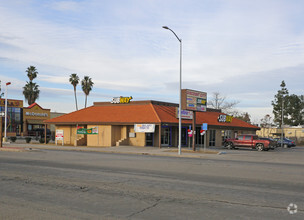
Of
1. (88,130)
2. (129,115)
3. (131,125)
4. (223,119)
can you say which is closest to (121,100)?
(129,115)

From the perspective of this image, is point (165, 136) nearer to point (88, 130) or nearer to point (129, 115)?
point (129, 115)

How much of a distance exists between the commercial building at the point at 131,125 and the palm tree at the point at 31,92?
3872 cm

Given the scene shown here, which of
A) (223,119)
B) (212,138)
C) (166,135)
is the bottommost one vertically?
(212,138)

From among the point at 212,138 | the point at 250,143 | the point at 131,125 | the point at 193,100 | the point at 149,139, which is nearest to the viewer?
the point at 193,100

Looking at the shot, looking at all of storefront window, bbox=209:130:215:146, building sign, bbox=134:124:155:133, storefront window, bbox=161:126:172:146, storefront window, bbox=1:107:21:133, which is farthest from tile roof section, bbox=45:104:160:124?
storefront window, bbox=1:107:21:133

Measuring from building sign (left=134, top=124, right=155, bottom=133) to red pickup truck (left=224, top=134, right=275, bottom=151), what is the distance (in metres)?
10.0

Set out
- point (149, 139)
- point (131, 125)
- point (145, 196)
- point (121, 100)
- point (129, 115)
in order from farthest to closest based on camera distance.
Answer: point (121, 100), point (129, 115), point (131, 125), point (149, 139), point (145, 196)

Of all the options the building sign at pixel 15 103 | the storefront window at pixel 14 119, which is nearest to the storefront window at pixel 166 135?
the storefront window at pixel 14 119

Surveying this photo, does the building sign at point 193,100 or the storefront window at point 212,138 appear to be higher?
the building sign at point 193,100

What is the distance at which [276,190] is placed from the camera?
36.1ft

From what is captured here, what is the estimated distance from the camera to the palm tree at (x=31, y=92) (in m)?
81.8

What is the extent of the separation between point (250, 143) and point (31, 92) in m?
59.3

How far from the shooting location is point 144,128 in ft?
125

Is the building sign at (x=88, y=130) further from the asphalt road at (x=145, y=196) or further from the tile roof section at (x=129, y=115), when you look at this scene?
the asphalt road at (x=145, y=196)
